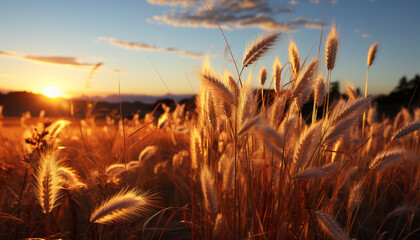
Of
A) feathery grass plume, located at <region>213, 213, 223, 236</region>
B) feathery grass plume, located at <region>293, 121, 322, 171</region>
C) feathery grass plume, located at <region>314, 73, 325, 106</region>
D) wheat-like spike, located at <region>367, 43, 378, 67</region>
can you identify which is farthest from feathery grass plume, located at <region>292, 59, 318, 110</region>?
wheat-like spike, located at <region>367, 43, 378, 67</region>

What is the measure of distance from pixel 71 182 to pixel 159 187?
1600mm

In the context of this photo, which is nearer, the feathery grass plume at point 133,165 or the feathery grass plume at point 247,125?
the feathery grass plume at point 247,125

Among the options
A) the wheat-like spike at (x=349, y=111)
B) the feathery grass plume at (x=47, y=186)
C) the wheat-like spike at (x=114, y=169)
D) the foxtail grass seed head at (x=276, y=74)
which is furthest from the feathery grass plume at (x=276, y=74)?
the feathery grass plume at (x=47, y=186)

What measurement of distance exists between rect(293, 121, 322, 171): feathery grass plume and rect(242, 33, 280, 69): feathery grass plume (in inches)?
16.6

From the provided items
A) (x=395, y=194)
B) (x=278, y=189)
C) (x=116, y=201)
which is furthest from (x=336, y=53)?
(x=395, y=194)

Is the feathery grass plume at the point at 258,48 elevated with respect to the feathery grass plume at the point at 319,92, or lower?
elevated

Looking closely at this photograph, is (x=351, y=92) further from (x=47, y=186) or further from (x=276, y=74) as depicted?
(x=47, y=186)

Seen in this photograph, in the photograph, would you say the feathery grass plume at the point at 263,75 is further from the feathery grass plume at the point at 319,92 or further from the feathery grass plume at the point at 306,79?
the feathery grass plume at the point at 306,79

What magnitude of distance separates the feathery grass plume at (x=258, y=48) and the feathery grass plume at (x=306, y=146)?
421mm

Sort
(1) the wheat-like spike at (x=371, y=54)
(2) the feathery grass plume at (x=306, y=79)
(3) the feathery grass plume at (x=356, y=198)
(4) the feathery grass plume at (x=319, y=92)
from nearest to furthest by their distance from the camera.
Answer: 1. (2) the feathery grass plume at (x=306, y=79)
2. (3) the feathery grass plume at (x=356, y=198)
3. (4) the feathery grass plume at (x=319, y=92)
4. (1) the wheat-like spike at (x=371, y=54)

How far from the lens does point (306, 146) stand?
122 centimetres

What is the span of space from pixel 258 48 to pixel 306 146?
0.50m

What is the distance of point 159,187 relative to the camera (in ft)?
9.77

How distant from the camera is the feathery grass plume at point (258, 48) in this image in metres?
1.32
